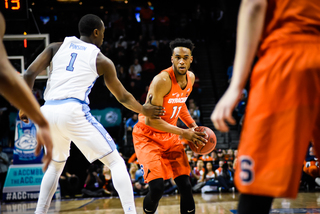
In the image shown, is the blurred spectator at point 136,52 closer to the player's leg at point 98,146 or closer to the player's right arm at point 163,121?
the player's right arm at point 163,121

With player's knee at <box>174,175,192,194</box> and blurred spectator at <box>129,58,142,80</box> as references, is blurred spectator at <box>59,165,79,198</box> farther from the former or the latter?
player's knee at <box>174,175,192,194</box>

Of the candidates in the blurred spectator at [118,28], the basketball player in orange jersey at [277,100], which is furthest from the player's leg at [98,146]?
the blurred spectator at [118,28]

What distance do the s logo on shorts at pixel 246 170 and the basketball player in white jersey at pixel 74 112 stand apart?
1738mm

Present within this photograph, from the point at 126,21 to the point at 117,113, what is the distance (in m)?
5.71

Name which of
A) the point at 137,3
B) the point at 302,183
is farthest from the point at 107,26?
the point at 302,183

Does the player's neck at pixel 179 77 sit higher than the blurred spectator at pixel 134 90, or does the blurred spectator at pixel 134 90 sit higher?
the player's neck at pixel 179 77

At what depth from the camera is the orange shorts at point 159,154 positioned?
3602mm

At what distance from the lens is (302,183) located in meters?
8.68

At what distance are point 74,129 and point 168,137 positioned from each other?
128cm

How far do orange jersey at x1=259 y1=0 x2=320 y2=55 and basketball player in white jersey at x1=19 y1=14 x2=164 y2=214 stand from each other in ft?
6.23

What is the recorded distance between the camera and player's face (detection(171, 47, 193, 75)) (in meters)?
3.92

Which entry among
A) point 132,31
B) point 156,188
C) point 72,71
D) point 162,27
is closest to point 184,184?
point 156,188

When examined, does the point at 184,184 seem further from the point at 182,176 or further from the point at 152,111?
the point at 152,111

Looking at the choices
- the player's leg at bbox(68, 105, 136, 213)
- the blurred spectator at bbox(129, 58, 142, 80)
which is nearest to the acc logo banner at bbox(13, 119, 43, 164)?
the blurred spectator at bbox(129, 58, 142, 80)
